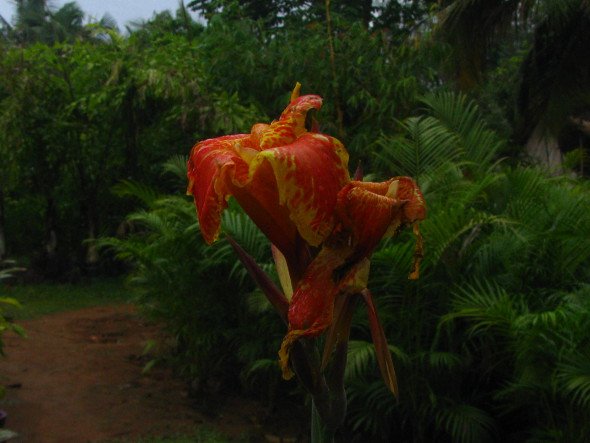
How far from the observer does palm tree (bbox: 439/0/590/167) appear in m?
9.80

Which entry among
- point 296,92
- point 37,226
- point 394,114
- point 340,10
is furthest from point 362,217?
point 340,10

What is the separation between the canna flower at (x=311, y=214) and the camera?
863 millimetres

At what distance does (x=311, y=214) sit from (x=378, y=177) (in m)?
4.31

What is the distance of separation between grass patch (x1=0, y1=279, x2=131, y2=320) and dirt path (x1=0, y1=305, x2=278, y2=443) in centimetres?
209

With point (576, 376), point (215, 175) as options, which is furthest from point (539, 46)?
point (215, 175)

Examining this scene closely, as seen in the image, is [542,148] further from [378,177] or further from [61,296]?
[378,177]

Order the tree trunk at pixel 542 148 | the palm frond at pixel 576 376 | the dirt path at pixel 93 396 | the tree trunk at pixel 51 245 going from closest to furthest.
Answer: the palm frond at pixel 576 376
the dirt path at pixel 93 396
the tree trunk at pixel 542 148
the tree trunk at pixel 51 245

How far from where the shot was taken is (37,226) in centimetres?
1431

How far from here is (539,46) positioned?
35.5 ft

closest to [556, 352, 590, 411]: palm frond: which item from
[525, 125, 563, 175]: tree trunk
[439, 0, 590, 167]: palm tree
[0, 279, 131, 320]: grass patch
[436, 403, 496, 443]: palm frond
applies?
[436, 403, 496, 443]: palm frond

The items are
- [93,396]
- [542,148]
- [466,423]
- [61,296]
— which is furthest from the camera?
[542,148]

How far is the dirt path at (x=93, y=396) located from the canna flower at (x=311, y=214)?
13.6 ft

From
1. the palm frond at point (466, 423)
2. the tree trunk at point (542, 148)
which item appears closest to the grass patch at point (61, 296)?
the tree trunk at point (542, 148)

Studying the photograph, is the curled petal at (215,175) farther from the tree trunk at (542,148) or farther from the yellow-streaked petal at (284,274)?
the tree trunk at (542,148)
